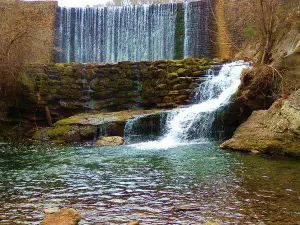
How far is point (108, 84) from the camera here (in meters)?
18.8

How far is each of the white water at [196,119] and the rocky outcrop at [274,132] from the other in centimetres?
233

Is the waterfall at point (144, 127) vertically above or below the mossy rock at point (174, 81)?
below

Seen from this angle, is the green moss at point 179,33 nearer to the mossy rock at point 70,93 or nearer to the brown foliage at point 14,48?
the mossy rock at point 70,93

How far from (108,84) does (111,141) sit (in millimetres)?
5339

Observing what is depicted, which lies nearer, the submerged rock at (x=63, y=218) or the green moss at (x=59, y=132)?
the submerged rock at (x=63, y=218)

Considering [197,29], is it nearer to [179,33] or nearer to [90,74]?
[179,33]

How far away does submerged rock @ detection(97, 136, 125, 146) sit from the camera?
14055mm

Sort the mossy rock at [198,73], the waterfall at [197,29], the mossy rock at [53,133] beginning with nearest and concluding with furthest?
the mossy rock at [53,133] → the mossy rock at [198,73] → the waterfall at [197,29]

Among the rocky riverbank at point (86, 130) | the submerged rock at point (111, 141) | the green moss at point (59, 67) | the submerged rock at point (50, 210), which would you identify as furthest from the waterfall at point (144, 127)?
the submerged rock at point (50, 210)

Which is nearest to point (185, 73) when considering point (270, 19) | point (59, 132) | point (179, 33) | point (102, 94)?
point (102, 94)

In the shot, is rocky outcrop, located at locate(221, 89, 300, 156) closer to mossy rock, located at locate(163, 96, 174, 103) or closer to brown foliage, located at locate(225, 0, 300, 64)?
brown foliage, located at locate(225, 0, 300, 64)

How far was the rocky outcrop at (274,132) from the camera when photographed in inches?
397

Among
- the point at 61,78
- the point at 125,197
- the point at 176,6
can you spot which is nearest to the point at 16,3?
the point at 61,78

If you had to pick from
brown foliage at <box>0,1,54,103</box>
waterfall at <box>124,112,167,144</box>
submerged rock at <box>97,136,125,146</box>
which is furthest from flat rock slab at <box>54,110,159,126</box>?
brown foliage at <box>0,1,54,103</box>
